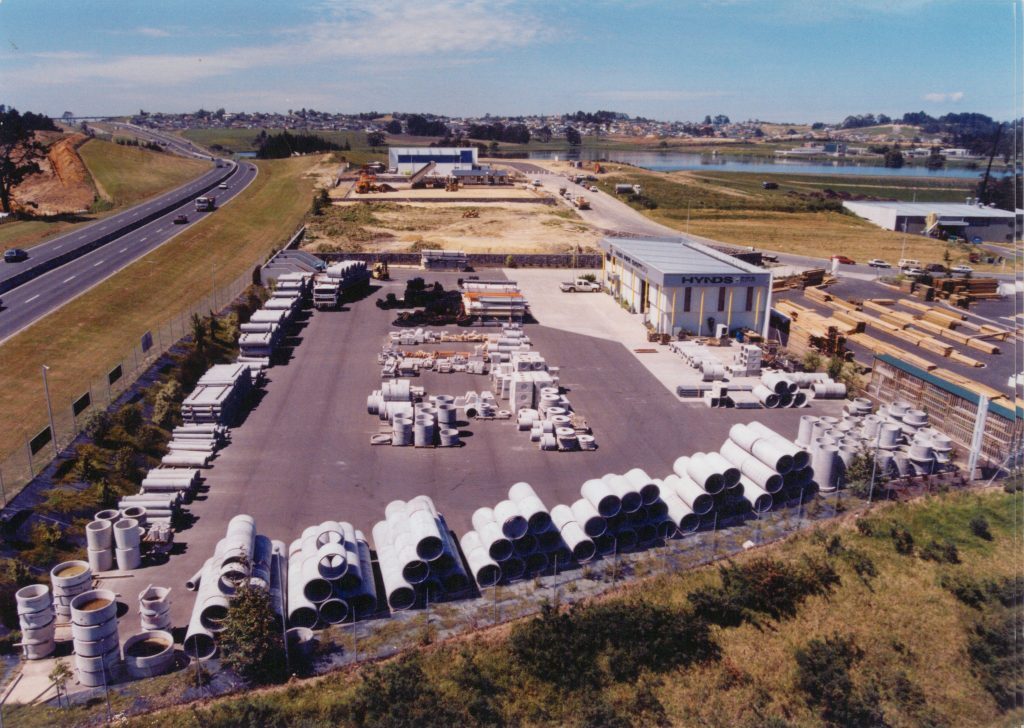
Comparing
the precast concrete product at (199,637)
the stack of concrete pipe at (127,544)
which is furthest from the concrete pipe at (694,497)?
the stack of concrete pipe at (127,544)

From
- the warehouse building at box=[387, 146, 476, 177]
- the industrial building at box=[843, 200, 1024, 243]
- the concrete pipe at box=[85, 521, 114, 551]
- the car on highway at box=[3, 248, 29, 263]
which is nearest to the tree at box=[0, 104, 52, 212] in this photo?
the car on highway at box=[3, 248, 29, 263]

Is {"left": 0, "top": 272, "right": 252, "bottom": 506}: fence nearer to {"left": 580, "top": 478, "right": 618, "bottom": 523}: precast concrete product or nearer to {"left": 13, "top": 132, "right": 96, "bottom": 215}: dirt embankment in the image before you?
{"left": 580, "top": 478, "right": 618, "bottom": 523}: precast concrete product

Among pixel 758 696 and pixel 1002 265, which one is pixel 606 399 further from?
pixel 1002 265

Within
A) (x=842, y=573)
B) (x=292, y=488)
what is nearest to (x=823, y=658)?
(x=842, y=573)

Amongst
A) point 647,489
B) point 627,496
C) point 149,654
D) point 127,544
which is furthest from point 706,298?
point 149,654

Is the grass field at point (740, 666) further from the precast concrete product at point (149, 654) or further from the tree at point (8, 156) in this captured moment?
the tree at point (8, 156)
